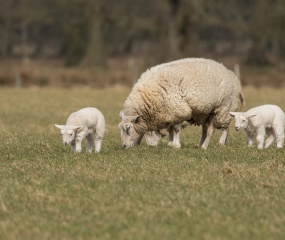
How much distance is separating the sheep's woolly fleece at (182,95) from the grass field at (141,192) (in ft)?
1.76

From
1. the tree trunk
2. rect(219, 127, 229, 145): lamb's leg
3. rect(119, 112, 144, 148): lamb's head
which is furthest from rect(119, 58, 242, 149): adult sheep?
the tree trunk

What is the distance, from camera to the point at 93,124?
12.6 m

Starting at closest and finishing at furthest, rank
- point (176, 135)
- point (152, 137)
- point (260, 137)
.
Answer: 1. point (260, 137)
2. point (176, 135)
3. point (152, 137)

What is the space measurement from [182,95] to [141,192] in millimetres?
4495

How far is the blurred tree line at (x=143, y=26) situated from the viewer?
44.2 metres

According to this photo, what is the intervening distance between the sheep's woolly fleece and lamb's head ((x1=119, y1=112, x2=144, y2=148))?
62 millimetres

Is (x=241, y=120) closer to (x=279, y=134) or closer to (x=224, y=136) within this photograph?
(x=279, y=134)

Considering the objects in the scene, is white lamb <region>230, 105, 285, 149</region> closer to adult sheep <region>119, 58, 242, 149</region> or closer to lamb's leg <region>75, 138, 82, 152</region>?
adult sheep <region>119, 58, 242, 149</region>

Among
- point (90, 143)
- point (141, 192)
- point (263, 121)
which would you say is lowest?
point (90, 143)

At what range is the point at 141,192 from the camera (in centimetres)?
903

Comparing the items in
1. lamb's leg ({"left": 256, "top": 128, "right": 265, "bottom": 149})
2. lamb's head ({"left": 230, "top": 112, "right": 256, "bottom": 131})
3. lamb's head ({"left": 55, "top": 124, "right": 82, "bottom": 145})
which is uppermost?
lamb's head ({"left": 230, "top": 112, "right": 256, "bottom": 131})

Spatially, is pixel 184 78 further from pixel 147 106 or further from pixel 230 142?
pixel 230 142

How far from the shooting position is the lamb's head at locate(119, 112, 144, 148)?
13383mm

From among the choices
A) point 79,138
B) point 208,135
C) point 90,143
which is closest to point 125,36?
point 208,135
